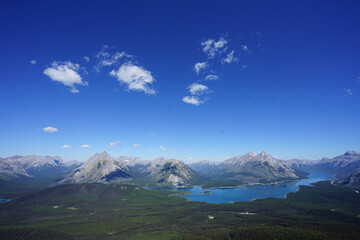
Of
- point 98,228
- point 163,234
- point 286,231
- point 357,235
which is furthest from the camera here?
point 98,228

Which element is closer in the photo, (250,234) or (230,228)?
(250,234)

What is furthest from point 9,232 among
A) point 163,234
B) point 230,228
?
point 230,228

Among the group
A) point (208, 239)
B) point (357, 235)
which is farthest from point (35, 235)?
point (357, 235)

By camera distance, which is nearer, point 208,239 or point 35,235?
point 208,239

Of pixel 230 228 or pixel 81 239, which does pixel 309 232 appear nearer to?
pixel 230 228

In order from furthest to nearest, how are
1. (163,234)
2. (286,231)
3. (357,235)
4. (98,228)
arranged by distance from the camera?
(98,228) → (163,234) → (286,231) → (357,235)

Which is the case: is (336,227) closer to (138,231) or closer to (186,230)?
(186,230)

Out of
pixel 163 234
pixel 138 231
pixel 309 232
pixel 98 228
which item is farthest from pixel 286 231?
pixel 98 228

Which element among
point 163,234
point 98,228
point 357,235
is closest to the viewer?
point 357,235

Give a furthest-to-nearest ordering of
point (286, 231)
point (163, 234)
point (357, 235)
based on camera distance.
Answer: point (163, 234) → point (286, 231) → point (357, 235)
